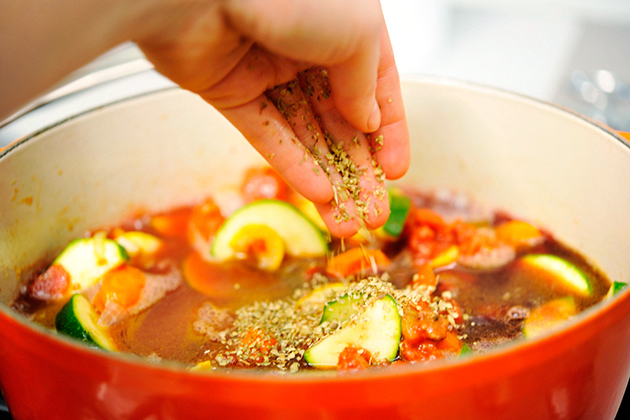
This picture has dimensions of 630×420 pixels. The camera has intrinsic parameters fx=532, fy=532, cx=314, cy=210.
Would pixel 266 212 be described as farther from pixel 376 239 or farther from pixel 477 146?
pixel 477 146

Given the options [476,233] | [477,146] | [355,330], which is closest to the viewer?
[355,330]

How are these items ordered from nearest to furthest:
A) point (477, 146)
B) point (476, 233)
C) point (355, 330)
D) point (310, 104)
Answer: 1. point (355, 330)
2. point (310, 104)
3. point (476, 233)
4. point (477, 146)

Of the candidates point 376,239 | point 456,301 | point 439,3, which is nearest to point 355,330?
point 456,301

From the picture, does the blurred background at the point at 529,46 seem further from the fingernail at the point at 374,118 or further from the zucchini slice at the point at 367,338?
the zucchini slice at the point at 367,338

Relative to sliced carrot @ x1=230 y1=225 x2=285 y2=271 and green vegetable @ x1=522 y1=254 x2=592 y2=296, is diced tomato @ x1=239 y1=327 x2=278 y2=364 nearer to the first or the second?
sliced carrot @ x1=230 y1=225 x2=285 y2=271

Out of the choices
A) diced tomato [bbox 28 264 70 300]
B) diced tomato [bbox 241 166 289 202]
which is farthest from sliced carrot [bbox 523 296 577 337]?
diced tomato [bbox 28 264 70 300]

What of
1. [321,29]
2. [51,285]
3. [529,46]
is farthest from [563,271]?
[529,46]

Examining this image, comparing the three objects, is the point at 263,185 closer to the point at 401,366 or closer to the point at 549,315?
the point at 549,315
